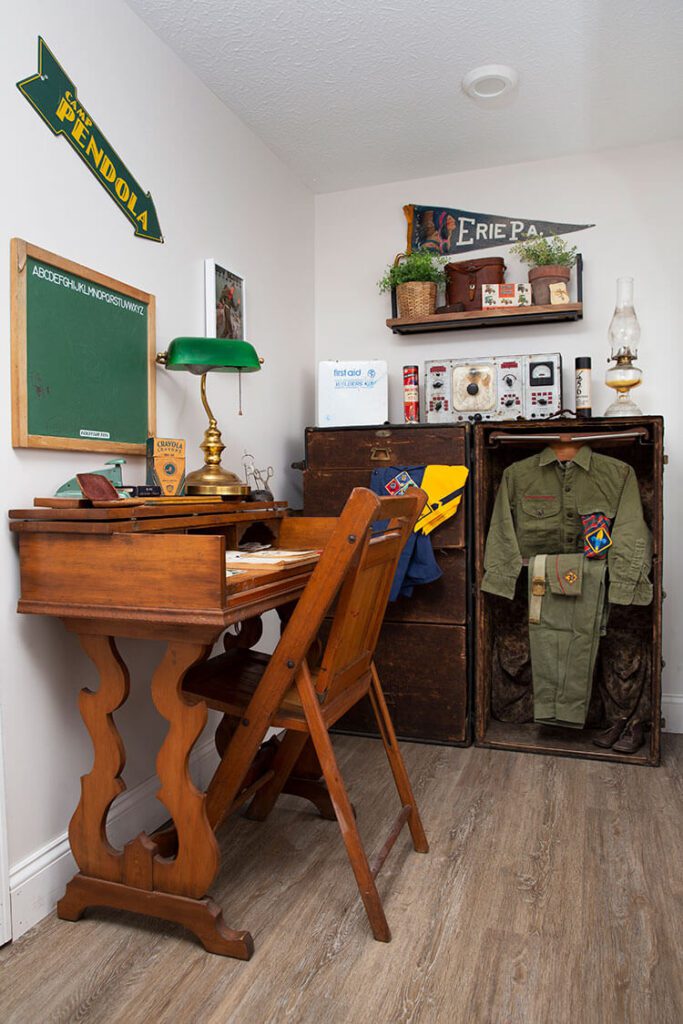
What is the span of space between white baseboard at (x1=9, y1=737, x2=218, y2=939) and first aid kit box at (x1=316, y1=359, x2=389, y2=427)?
1701 millimetres

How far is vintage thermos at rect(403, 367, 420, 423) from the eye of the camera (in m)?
3.37

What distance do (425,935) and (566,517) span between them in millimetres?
1852

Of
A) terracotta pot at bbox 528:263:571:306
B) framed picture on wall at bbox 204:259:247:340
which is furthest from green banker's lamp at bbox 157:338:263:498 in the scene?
terracotta pot at bbox 528:263:571:306

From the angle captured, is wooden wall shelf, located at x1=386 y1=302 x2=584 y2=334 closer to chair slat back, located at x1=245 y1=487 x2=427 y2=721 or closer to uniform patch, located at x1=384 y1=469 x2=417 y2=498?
uniform patch, located at x1=384 y1=469 x2=417 y2=498

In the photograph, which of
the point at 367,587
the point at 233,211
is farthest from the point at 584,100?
the point at 367,587

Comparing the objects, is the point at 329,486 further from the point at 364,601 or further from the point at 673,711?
the point at 673,711

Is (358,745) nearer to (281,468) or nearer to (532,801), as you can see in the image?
(532,801)

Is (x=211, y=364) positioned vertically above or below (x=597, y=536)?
above

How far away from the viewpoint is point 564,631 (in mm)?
3057

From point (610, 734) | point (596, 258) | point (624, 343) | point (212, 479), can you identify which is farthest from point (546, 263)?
point (610, 734)

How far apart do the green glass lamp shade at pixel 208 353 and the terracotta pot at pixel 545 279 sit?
1.64 m

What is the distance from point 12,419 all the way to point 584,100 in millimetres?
2479

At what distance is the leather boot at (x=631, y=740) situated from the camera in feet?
9.78

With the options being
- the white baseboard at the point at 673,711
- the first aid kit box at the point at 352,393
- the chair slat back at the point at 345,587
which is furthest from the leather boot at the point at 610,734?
the first aid kit box at the point at 352,393
